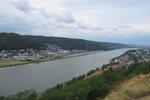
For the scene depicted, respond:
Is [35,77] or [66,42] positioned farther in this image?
[66,42]

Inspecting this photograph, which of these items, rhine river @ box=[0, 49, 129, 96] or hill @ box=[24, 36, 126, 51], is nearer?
rhine river @ box=[0, 49, 129, 96]

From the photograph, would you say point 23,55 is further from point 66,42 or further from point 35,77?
point 66,42

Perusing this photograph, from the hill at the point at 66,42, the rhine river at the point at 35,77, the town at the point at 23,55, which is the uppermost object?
the hill at the point at 66,42

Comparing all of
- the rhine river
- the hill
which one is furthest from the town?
the hill

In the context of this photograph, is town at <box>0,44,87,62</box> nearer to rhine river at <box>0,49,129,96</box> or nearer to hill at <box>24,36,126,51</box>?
rhine river at <box>0,49,129,96</box>

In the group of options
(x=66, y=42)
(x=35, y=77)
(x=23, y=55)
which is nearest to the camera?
(x=35, y=77)

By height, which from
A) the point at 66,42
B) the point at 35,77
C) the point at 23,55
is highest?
the point at 66,42

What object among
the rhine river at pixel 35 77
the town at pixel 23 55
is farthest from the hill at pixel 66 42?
the rhine river at pixel 35 77

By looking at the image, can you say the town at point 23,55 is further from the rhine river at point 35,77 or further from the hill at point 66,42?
the hill at point 66,42

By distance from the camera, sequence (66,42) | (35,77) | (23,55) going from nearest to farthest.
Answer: (35,77)
(23,55)
(66,42)

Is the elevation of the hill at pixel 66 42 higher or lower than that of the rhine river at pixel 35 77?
higher

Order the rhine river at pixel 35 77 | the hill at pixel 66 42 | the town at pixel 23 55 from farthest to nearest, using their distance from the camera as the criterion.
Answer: the hill at pixel 66 42
the town at pixel 23 55
the rhine river at pixel 35 77

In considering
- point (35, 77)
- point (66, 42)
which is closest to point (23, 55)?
point (35, 77)
